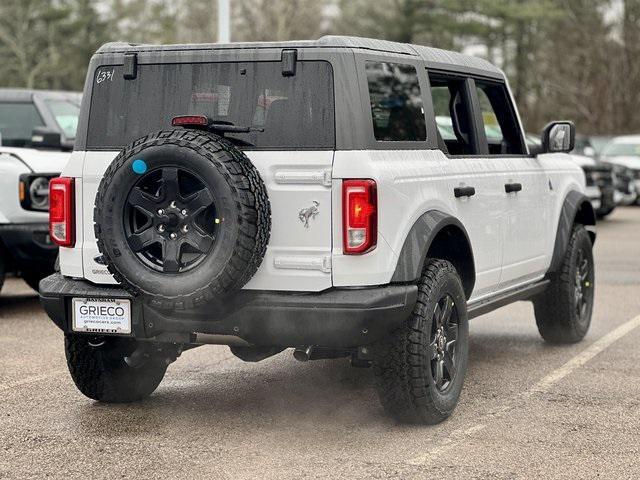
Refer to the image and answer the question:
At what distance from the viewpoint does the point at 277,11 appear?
49.0 metres

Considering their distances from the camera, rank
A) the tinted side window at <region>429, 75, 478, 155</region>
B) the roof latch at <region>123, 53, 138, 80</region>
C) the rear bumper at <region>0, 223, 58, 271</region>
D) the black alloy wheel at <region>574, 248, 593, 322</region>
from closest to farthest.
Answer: the roof latch at <region>123, 53, 138, 80</region>, the tinted side window at <region>429, 75, 478, 155</region>, the black alloy wheel at <region>574, 248, 593, 322</region>, the rear bumper at <region>0, 223, 58, 271</region>

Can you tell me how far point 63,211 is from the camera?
226 inches

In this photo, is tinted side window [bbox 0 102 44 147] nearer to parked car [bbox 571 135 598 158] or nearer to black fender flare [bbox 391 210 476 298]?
black fender flare [bbox 391 210 476 298]

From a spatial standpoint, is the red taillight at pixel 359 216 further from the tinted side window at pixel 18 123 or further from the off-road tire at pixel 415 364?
the tinted side window at pixel 18 123

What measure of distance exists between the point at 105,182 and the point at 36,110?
6.19 metres

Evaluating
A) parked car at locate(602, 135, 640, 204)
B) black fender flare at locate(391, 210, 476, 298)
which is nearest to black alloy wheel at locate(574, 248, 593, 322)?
black fender flare at locate(391, 210, 476, 298)

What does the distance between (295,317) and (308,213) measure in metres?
0.47

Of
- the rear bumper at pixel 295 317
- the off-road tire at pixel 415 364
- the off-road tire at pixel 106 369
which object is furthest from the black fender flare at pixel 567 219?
the off-road tire at pixel 106 369

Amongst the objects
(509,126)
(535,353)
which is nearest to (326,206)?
(509,126)

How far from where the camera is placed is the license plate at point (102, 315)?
5508mm

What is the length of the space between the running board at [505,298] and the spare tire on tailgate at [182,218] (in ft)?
5.76

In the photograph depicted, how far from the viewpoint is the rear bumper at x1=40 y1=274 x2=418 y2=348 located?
523cm

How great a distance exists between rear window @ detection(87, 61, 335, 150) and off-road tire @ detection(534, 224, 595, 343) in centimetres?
315

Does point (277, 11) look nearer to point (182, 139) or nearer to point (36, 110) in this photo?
point (36, 110)
